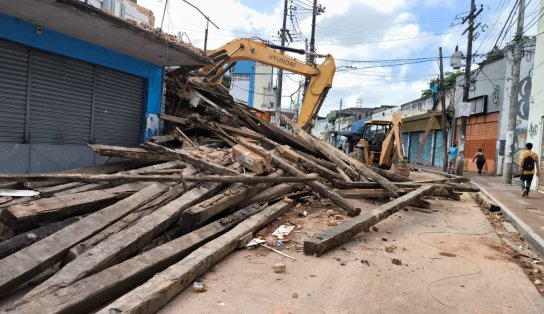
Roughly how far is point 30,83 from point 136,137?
3.33 metres

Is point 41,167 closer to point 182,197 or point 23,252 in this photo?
point 182,197

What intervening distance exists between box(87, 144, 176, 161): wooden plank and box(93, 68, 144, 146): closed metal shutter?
9.14 ft

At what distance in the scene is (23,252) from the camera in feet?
12.6

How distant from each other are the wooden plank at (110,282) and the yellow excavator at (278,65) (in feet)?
30.3

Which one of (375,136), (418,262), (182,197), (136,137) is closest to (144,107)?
(136,137)

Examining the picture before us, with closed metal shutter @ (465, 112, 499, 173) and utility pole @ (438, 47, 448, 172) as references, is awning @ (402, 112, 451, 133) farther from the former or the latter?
utility pole @ (438, 47, 448, 172)

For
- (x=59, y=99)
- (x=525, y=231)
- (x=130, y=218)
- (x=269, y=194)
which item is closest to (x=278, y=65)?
(x=59, y=99)

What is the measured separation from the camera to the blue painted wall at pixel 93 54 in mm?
7520

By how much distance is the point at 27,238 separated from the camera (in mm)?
4238

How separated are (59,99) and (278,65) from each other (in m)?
7.65

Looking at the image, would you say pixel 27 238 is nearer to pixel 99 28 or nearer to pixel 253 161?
pixel 253 161

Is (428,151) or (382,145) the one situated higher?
(428,151)

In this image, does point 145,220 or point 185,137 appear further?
point 185,137

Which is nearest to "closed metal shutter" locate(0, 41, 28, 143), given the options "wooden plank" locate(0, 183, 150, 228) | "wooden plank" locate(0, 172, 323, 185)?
Answer: "wooden plank" locate(0, 183, 150, 228)
